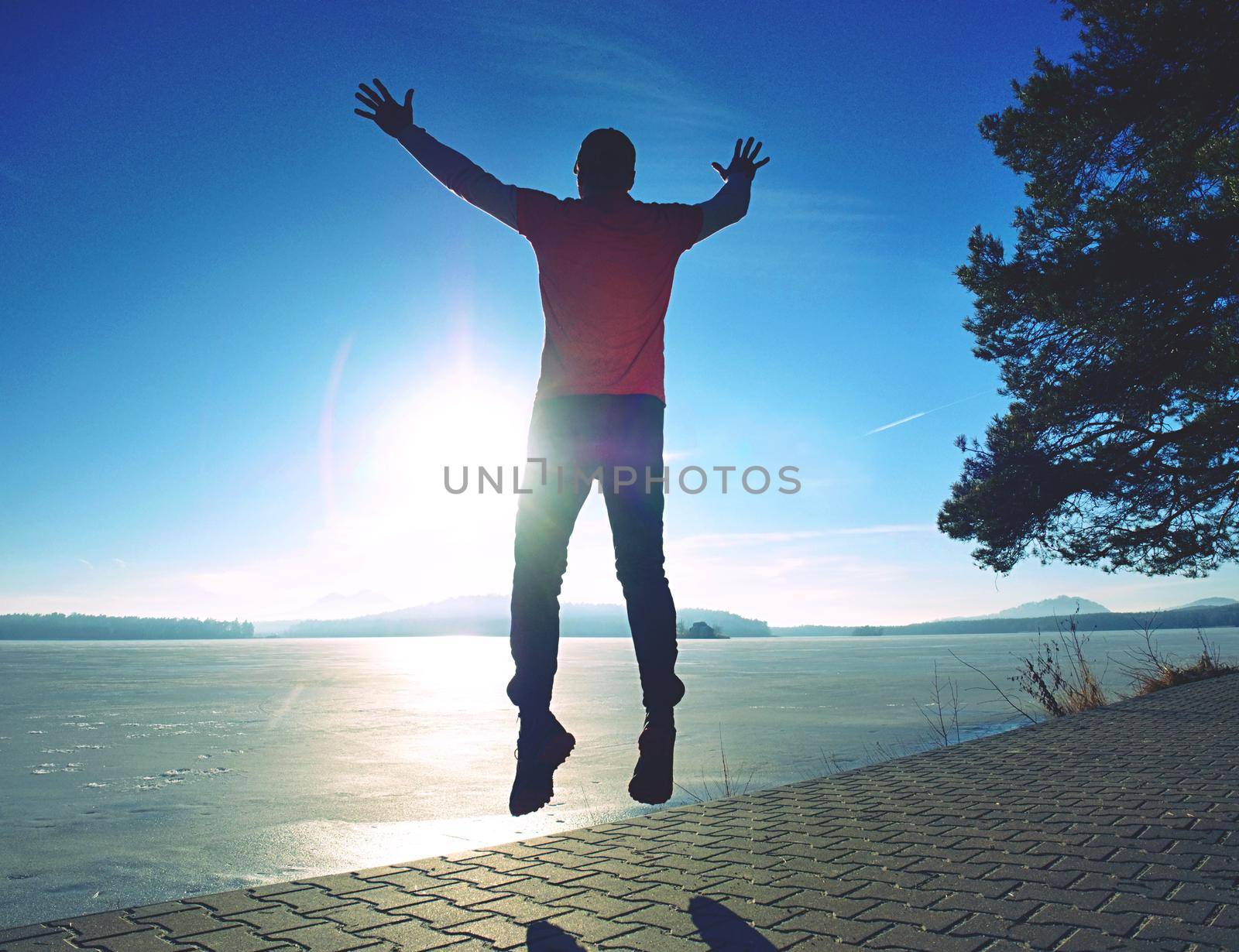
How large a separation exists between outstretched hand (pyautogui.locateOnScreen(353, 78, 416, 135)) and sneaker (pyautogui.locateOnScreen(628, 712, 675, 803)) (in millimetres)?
1888

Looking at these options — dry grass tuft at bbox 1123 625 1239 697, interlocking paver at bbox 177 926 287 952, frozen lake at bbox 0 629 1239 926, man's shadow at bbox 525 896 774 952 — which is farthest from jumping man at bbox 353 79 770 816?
dry grass tuft at bbox 1123 625 1239 697

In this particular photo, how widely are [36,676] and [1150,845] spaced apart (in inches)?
951

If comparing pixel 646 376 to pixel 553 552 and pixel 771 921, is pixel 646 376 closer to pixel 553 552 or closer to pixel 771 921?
pixel 553 552

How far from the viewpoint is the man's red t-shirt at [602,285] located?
221cm

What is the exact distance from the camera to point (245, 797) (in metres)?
5.80

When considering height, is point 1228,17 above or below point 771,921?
above

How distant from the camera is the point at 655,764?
2.24 meters

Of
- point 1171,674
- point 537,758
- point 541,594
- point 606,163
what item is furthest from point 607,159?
point 1171,674

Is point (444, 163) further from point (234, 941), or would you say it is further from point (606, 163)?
point (234, 941)

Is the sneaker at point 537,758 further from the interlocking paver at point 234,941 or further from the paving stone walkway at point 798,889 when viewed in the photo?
the interlocking paver at point 234,941

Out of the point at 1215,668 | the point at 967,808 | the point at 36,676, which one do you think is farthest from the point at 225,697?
the point at 1215,668

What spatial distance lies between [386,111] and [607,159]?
67 cm

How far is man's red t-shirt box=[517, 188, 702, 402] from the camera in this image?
2.21 metres

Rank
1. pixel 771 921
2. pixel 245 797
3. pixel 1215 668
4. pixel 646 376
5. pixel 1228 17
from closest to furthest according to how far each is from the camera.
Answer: pixel 771 921 → pixel 646 376 → pixel 245 797 → pixel 1228 17 → pixel 1215 668
